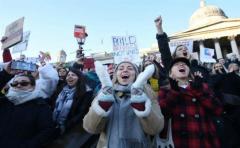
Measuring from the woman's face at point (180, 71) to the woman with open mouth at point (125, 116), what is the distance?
592 mm

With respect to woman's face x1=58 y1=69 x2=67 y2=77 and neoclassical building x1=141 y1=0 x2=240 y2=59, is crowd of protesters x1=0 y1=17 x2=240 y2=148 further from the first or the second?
neoclassical building x1=141 y1=0 x2=240 y2=59

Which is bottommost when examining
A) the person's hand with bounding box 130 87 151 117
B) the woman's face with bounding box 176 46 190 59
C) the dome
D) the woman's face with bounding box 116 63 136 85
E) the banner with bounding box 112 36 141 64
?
the person's hand with bounding box 130 87 151 117

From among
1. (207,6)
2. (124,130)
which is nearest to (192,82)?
(124,130)

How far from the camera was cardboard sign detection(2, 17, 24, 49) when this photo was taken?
515 centimetres

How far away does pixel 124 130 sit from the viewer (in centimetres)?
308

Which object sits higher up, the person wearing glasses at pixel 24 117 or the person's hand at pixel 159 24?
the person's hand at pixel 159 24

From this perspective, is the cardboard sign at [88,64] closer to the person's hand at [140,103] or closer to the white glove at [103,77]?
the white glove at [103,77]

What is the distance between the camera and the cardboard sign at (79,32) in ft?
33.7

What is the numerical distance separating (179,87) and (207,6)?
169ft

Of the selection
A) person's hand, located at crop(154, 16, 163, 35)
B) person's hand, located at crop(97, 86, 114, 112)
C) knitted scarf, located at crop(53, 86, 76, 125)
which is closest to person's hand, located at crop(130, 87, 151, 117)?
person's hand, located at crop(97, 86, 114, 112)

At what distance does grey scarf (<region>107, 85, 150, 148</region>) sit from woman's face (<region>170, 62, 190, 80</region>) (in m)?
0.72

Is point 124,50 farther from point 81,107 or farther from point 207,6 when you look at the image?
point 207,6

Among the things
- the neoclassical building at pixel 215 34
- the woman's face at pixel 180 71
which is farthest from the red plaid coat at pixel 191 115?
the neoclassical building at pixel 215 34

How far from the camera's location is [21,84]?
→ 402cm
